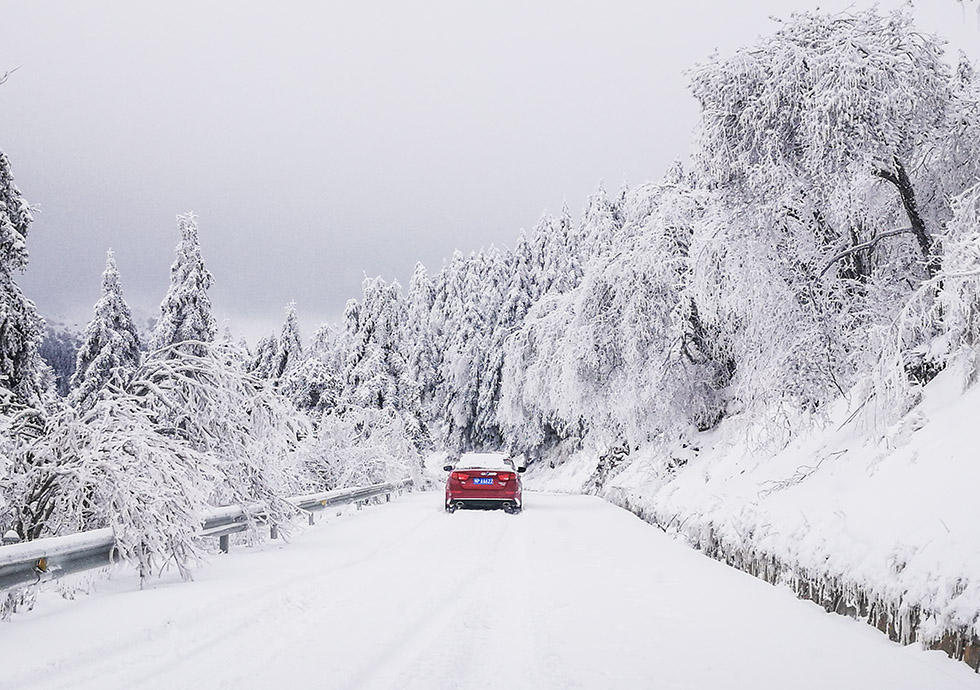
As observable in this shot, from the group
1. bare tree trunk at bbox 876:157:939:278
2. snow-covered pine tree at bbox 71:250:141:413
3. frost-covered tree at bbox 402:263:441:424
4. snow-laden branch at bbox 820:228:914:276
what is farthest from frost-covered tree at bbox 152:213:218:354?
bare tree trunk at bbox 876:157:939:278

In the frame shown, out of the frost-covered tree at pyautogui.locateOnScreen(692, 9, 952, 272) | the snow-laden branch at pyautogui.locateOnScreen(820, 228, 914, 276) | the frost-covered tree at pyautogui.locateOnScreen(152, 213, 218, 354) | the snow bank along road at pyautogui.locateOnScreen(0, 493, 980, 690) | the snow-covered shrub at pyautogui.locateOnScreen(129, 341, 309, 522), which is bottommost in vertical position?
the snow bank along road at pyautogui.locateOnScreen(0, 493, 980, 690)

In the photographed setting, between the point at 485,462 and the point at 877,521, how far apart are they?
44.9ft

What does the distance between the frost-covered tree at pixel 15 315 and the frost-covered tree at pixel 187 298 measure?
12.9 meters

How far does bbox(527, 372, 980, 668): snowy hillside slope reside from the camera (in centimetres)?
534

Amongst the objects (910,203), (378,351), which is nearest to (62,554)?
(910,203)

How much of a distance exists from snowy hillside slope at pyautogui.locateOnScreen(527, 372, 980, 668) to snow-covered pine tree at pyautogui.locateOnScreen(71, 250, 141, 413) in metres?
27.8

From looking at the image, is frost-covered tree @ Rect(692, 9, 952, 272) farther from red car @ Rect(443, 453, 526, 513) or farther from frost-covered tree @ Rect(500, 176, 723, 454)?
red car @ Rect(443, 453, 526, 513)

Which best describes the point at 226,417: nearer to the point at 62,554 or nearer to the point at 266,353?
the point at 62,554

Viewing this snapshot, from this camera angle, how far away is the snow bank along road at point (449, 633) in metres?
4.84

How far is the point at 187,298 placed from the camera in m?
30.3

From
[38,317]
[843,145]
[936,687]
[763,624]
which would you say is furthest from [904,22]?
[38,317]

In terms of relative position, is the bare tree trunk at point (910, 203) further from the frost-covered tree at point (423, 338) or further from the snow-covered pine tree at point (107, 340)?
the frost-covered tree at point (423, 338)

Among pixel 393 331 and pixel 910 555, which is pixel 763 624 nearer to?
pixel 910 555

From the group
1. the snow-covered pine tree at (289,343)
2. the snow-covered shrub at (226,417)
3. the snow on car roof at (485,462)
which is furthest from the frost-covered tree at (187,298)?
the snow-covered shrub at (226,417)
